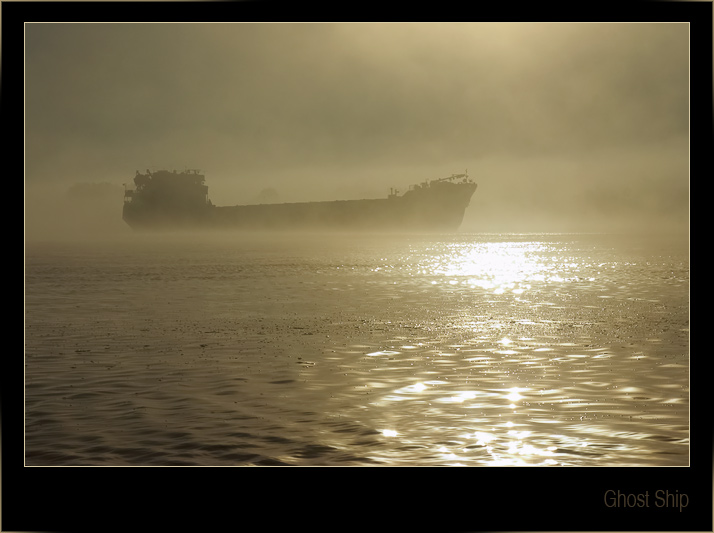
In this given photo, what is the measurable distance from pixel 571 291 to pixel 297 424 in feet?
103

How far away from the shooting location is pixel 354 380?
16719mm

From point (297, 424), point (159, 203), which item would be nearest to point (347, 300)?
point (297, 424)

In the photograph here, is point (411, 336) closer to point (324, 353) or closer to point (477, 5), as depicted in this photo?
point (324, 353)

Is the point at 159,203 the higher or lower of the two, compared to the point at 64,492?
higher

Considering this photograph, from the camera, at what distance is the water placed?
1151 cm

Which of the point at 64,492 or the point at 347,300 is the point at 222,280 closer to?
the point at 347,300

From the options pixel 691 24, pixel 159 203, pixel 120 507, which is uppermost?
pixel 159 203

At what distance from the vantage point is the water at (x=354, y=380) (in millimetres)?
11508

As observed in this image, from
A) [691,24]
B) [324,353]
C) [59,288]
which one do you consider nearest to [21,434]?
[691,24]

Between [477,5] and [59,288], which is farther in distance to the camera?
[59,288]

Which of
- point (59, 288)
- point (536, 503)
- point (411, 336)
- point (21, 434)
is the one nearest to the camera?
point (536, 503)

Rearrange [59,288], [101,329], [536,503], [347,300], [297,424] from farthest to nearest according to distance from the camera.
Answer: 1. [59,288]
2. [347,300]
3. [101,329]
4. [297,424]
5. [536,503]

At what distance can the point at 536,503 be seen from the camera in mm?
8094

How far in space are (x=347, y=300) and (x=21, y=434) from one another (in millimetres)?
26464
